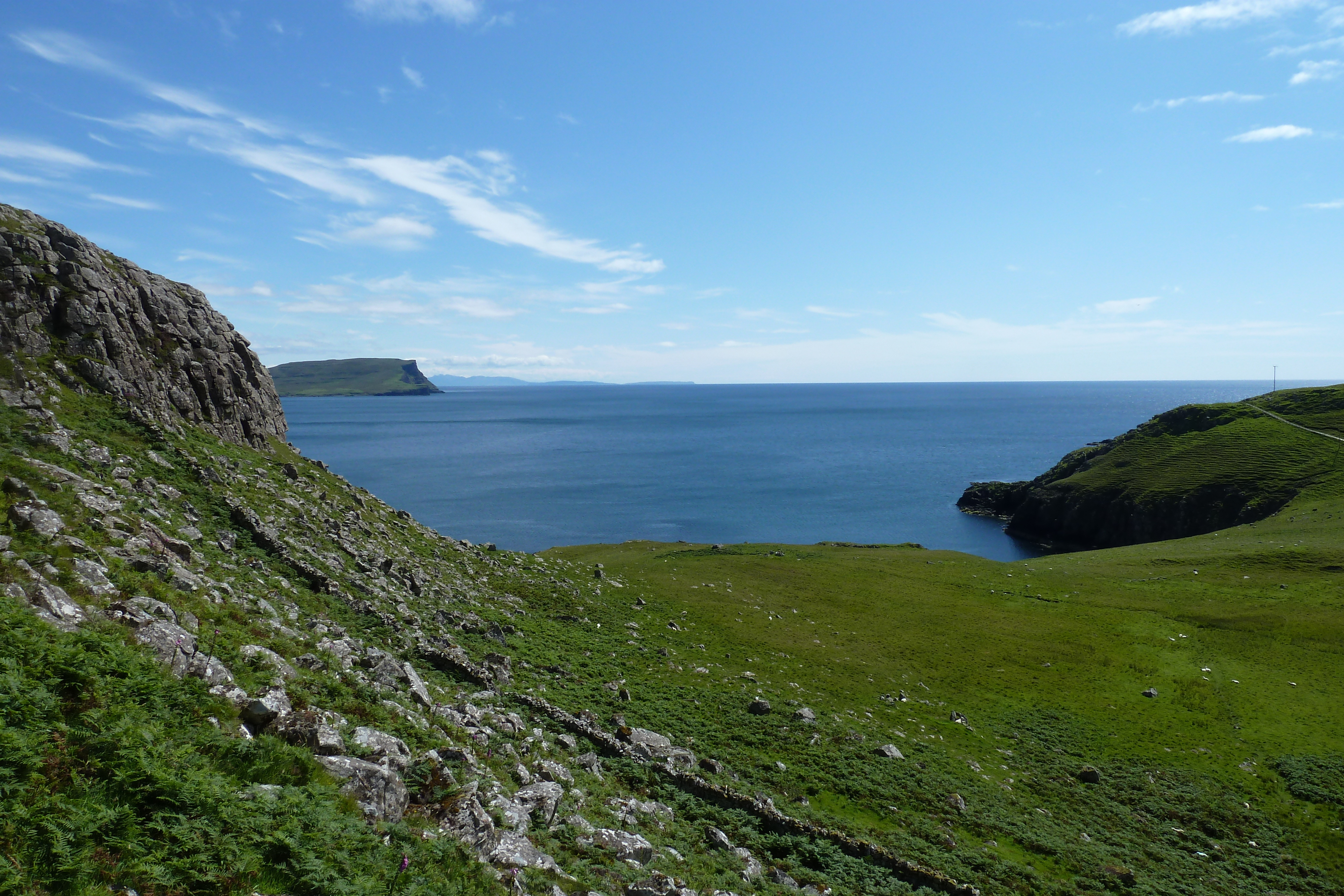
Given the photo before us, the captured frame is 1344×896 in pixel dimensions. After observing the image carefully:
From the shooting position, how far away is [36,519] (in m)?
16.9

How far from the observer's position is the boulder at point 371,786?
40.6ft

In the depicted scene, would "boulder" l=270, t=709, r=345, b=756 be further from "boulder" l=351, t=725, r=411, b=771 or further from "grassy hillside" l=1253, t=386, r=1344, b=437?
"grassy hillside" l=1253, t=386, r=1344, b=437

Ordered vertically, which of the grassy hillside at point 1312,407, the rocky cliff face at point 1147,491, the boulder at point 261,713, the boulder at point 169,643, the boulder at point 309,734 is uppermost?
the grassy hillside at point 1312,407

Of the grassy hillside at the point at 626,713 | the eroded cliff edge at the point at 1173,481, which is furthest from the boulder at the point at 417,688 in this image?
the eroded cliff edge at the point at 1173,481

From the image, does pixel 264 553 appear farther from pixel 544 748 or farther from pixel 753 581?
pixel 753 581

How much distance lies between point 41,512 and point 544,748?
1579cm

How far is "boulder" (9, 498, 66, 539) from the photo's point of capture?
16453 mm

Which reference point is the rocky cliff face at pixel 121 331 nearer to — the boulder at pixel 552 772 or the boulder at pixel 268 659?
the boulder at pixel 268 659

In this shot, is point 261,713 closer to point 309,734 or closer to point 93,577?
point 309,734

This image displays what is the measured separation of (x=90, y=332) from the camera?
33281 millimetres

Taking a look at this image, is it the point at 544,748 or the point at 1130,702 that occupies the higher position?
the point at 544,748

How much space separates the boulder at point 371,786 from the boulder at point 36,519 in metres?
10.9

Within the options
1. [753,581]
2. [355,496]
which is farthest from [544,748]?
[753,581]

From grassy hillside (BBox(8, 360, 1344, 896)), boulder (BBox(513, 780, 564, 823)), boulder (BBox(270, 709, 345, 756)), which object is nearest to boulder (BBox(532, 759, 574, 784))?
grassy hillside (BBox(8, 360, 1344, 896))
